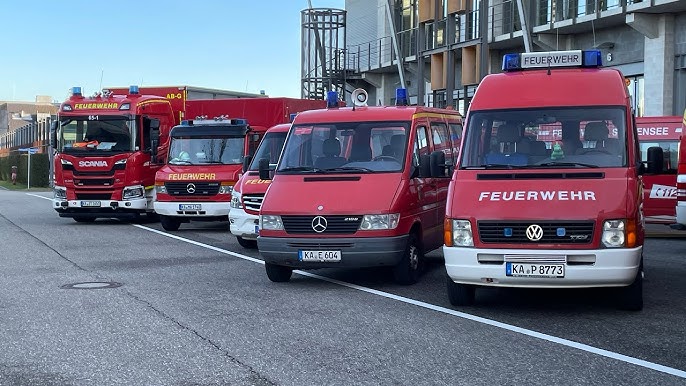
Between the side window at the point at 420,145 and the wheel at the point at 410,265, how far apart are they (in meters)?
0.98

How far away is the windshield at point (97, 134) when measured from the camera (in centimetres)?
2366

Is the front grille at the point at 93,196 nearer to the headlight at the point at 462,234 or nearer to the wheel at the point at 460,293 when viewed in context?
the wheel at the point at 460,293

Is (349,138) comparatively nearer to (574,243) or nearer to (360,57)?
(574,243)

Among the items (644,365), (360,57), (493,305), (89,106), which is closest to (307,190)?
(493,305)

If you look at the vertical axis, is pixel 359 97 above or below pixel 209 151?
above

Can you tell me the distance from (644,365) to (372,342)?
2.26 metres

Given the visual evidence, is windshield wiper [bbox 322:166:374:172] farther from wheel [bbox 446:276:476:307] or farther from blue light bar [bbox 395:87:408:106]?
wheel [bbox 446:276:476:307]

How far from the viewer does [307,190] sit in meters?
12.4

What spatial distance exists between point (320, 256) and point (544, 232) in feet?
10.2

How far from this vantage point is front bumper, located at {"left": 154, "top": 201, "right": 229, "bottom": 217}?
20.9 m

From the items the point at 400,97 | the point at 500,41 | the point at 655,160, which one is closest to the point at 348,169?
the point at 400,97

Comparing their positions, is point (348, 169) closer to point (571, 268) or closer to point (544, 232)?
point (544, 232)

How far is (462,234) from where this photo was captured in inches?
395

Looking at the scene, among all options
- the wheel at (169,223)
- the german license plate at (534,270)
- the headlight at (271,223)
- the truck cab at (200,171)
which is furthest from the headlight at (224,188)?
the german license plate at (534,270)
